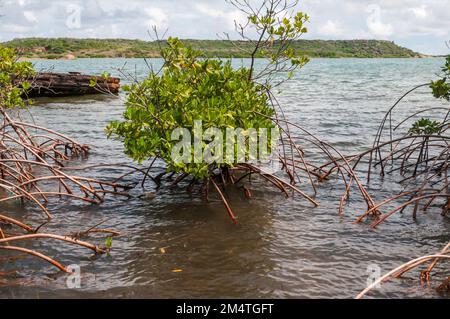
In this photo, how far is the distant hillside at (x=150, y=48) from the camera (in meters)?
86.3

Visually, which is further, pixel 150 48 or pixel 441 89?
pixel 150 48

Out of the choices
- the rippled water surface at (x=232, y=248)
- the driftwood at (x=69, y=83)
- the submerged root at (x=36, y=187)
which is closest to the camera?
the rippled water surface at (x=232, y=248)

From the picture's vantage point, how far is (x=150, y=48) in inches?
4001

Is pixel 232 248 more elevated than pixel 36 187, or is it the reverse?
pixel 36 187

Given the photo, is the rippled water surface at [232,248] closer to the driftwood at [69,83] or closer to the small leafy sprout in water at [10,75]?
the small leafy sprout in water at [10,75]

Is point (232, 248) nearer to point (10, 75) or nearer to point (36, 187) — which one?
point (36, 187)

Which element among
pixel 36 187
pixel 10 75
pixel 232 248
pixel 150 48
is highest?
pixel 150 48

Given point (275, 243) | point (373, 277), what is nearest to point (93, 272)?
point (275, 243)

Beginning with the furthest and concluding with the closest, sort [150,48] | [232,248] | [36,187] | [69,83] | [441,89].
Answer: [150,48], [69,83], [441,89], [36,187], [232,248]

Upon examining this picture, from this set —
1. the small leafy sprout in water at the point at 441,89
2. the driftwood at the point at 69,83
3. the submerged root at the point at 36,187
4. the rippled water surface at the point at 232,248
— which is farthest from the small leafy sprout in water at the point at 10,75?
the driftwood at the point at 69,83

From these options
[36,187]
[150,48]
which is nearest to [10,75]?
[36,187]

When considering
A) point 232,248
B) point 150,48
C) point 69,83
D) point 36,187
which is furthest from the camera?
point 150,48

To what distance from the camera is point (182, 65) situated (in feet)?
22.2
